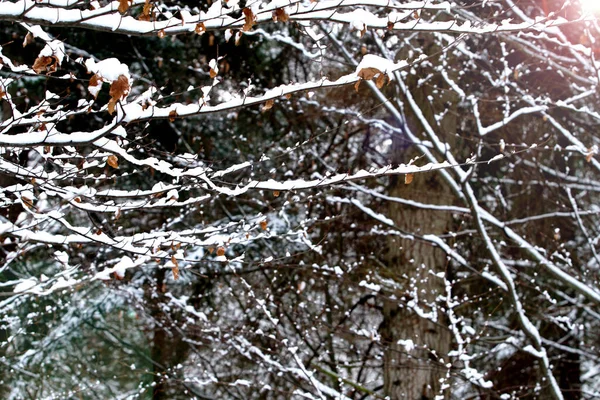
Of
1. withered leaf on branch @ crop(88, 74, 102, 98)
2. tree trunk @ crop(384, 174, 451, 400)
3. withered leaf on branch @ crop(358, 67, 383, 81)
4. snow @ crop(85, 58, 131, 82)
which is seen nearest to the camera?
snow @ crop(85, 58, 131, 82)

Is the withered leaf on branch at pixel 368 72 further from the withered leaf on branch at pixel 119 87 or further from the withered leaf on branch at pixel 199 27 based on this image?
the withered leaf on branch at pixel 119 87

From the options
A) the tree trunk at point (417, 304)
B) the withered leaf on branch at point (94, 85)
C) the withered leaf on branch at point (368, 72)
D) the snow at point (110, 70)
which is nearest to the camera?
the snow at point (110, 70)

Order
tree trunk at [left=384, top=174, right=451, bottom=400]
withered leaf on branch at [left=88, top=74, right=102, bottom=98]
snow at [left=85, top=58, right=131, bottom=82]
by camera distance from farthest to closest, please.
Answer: tree trunk at [left=384, top=174, right=451, bottom=400] < withered leaf on branch at [left=88, top=74, right=102, bottom=98] < snow at [left=85, top=58, right=131, bottom=82]

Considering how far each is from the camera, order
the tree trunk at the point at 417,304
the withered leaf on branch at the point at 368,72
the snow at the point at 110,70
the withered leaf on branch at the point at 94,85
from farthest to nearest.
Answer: the tree trunk at the point at 417,304, the withered leaf on branch at the point at 368,72, the withered leaf on branch at the point at 94,85, the snow at the point at 110,70

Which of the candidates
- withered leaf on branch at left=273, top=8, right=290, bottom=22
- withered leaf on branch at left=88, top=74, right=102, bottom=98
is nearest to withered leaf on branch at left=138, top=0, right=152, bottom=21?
withered leaf on branch at left=88, top=74, right=102, bottom=98

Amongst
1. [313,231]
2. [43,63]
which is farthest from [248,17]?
[313,231]

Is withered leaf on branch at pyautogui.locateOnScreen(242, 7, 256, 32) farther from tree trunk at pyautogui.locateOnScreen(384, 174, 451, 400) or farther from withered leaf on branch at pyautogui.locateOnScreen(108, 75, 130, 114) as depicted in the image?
tree trunk at pyautogui.locateOnScreen(384, 174, 451, 400)

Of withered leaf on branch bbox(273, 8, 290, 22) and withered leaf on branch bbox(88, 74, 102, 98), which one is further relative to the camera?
withered leaf on branch bbox(273, 8, 290, 22)

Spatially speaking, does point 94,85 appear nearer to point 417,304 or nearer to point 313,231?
point 417,304

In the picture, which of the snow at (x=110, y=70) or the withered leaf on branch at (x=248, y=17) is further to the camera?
the withered leaf on branch at (x=248, y=17)

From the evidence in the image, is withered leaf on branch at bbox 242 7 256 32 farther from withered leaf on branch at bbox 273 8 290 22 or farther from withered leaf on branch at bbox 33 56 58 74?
withered leaf on branch at bbox 33 56 58 74

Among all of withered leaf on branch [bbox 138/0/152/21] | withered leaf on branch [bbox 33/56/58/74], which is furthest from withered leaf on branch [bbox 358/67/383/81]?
withered leaf on branch [bbox 33/56/58/74]

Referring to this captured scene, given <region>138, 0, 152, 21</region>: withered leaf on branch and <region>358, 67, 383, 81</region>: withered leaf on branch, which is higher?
<region>138, 0, 152, 21</region>: withered leaf on branch

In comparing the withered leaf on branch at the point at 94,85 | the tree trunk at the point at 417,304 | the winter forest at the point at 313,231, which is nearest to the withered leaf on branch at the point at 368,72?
the withered leaf on branch at the point at 94,85
